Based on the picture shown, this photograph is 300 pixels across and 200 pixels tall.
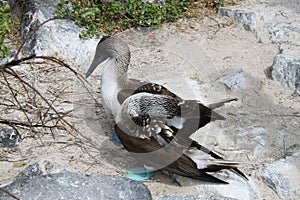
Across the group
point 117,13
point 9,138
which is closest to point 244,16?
point 117,13

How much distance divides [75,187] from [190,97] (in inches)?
79.2

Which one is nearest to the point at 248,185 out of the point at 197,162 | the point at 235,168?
the point at 235,168

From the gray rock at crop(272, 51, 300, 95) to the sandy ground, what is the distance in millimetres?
81

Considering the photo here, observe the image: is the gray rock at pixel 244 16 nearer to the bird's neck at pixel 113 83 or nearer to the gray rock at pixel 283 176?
the bird's neck at pixel 113 83

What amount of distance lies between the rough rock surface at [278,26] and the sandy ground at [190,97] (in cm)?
11

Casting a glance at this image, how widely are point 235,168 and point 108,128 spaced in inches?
50.4

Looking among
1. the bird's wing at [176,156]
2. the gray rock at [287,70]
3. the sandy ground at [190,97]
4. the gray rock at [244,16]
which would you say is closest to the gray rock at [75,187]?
the bird's wing at [176,156]

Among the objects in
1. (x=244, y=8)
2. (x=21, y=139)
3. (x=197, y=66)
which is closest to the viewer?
(x=21, y=139)

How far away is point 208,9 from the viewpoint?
6.73m

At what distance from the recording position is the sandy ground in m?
4.32

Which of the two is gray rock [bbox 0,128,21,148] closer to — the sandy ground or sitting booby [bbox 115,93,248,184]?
the sandy ground

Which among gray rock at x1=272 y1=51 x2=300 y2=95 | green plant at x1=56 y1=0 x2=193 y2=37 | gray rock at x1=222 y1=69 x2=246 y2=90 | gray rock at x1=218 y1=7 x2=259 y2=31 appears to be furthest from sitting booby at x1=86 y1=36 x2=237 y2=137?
gray rock at x1=218 y1=7 x2=259 y2=31

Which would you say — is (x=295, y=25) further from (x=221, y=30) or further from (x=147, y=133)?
(x=147, y=133)

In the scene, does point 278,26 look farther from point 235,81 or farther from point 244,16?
point 235,81
